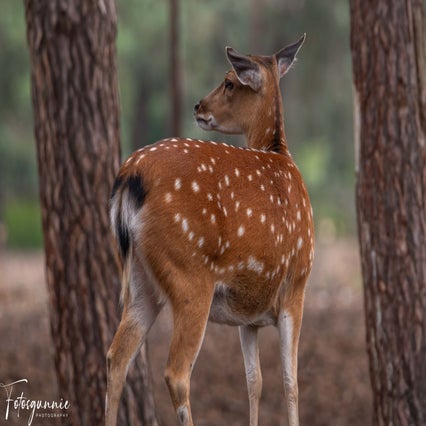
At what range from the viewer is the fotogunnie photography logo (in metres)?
7.49

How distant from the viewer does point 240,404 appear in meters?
9.02

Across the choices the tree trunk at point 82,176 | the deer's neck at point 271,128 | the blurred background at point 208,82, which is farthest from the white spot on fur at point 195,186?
the blurred background at point 208,82

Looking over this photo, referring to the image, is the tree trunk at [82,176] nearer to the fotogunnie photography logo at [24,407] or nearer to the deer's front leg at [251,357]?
the fotogunnie photography logo at [24,407]

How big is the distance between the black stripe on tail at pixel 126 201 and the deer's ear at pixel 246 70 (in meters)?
1.07

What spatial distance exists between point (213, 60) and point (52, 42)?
1874 cm

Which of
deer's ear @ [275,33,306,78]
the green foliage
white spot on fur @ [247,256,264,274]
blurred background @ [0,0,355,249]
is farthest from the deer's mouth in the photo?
the green foliage

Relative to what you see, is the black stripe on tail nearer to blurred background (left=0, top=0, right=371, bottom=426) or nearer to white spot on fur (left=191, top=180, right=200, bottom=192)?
white spot on fur (left=191, top=180, right=200, bottom=192)

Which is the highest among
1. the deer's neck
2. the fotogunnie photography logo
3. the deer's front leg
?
the deer's neck

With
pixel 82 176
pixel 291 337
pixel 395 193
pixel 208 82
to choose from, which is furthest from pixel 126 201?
pixel 208 82

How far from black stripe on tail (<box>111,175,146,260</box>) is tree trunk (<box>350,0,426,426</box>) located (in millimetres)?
2511

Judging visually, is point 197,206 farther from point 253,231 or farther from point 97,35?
point 97,35

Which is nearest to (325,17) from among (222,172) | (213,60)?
(213,60)

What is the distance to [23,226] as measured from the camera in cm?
2783

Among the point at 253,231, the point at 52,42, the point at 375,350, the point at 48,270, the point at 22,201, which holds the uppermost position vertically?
the point at 52,42
